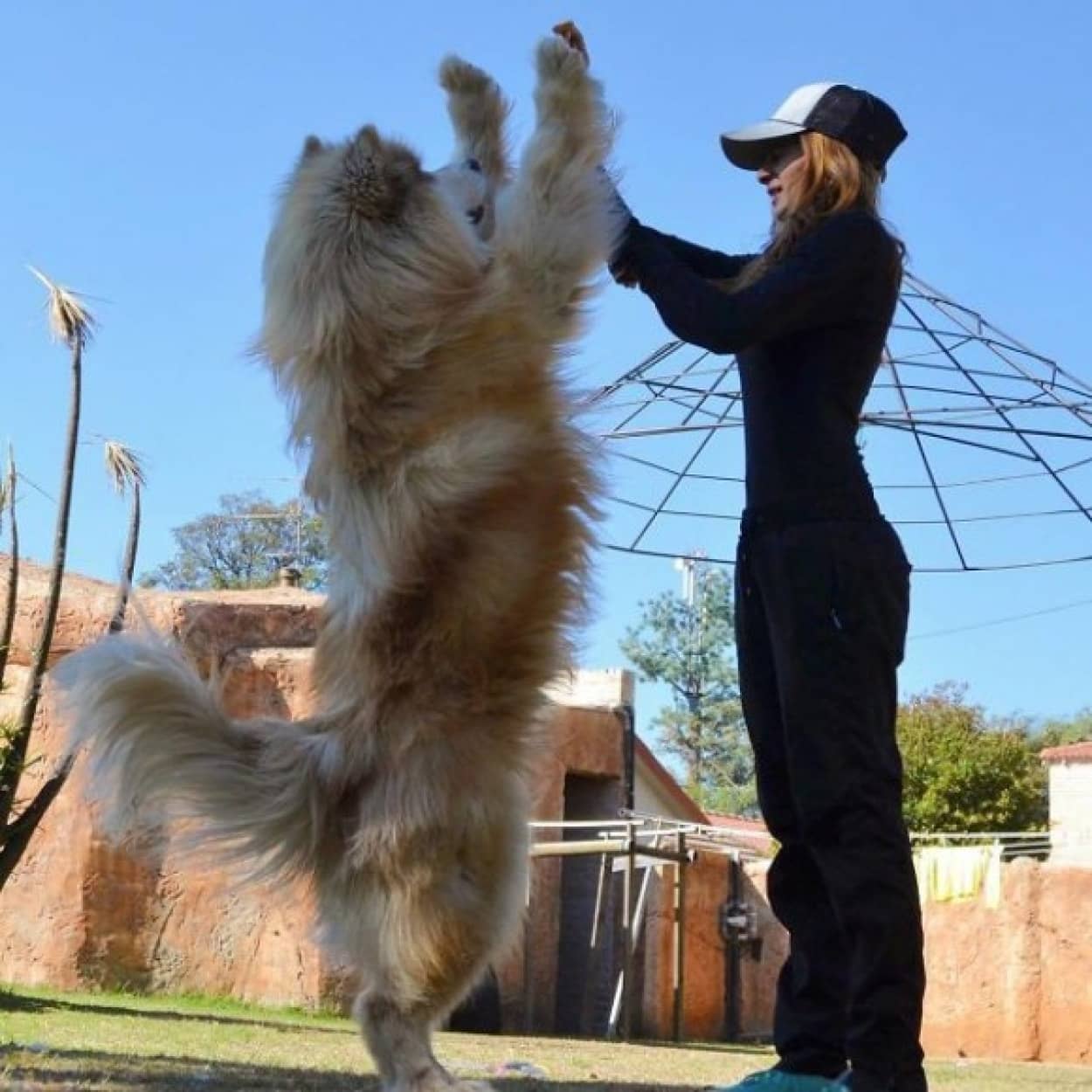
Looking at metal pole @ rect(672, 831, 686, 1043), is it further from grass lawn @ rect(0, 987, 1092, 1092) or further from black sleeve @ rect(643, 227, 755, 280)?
black sleeve @ rect(643, 227, 755, 280)

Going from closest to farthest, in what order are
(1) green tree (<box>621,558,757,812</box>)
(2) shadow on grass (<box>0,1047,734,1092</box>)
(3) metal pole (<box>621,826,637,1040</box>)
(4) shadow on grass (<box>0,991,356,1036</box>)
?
(2) shadow on grass (<box>0,1047,734,1092</box>), (4) shadow on grass (<box>0,991,356,1036</box>), (3) metal pole (<box>621,826,637,1040</box>), (1) green tree (<box>621,558,757,812</box>)

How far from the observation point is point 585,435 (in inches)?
148

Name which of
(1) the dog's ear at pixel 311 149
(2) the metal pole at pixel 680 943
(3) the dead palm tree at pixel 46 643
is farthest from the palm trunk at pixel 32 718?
(1) the dog's ear at pixel 311 149

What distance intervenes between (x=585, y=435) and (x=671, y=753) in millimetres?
50739

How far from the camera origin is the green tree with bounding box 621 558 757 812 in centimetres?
5078

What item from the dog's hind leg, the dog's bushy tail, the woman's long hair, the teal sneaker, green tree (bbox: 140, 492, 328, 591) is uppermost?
green tree (bbox: 140, 492, 328, 591)

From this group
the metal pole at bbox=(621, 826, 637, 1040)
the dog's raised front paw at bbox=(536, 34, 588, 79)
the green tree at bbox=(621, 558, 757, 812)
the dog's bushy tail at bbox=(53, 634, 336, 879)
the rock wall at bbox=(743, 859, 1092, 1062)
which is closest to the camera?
the dog's bushy tail at bbox=(53, 634, 336, 879)

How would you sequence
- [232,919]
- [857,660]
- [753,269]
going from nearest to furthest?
[857,660]
[753,269]
[232,919]

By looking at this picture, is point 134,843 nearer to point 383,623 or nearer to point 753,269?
point 383,623

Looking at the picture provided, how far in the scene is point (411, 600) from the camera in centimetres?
351

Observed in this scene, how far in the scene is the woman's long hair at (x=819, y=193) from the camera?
3.54 meters

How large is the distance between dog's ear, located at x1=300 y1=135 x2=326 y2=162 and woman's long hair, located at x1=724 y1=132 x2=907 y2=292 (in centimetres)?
112

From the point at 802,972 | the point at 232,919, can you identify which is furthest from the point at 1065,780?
the point at 802,972

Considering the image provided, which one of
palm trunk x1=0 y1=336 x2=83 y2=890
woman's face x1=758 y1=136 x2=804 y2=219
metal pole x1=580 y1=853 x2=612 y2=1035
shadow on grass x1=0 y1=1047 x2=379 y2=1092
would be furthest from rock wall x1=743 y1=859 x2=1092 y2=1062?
woman's face x1=758 y1=136 x2=804 y2=219
